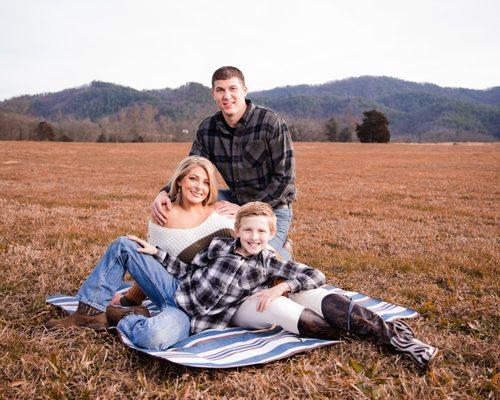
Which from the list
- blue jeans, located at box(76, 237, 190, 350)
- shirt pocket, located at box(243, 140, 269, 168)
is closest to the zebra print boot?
blue jeans, located at box(76, 237, 190, 350)

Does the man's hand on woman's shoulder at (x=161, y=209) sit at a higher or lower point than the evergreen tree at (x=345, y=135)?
lower

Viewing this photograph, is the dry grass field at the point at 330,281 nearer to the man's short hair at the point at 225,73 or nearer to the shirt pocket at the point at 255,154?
the shirt pocket at the point at 255,154

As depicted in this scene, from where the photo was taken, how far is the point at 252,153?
17.7 feet

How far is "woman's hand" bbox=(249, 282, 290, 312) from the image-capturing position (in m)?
3.76

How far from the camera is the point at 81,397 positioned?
2963 millimetres

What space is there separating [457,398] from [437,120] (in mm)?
191729

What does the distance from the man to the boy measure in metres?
1.10

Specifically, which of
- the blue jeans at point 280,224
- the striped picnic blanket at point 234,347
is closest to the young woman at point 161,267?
the striped picnic blanket at point 234,347

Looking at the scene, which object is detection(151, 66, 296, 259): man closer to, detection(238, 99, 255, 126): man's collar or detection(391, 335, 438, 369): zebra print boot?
detection(238, 99, 255, 126): man's collar

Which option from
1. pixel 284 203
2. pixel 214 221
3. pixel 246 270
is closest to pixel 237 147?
pixel 284 203

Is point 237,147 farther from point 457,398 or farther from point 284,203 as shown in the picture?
point 457,398

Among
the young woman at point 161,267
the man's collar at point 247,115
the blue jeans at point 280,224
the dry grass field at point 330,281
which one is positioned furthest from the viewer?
the man's collar at point 247,115

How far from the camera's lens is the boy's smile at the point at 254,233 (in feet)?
12.8

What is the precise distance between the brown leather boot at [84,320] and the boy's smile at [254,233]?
1.40m
